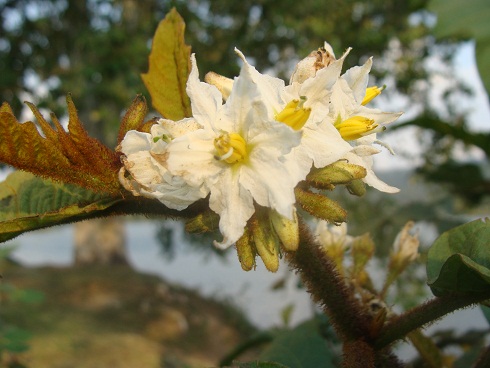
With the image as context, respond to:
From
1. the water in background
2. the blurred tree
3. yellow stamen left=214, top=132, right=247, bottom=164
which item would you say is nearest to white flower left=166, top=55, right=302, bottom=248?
yellow stamen left=214, top=132, right=247, bottom=164

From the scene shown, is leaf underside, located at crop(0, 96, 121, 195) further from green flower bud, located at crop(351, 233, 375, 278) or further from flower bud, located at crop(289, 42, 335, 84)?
green flower bud, located at crop(351, 233, 375, 278)

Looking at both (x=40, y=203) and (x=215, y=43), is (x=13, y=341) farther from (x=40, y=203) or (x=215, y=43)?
(x=215, y=43)

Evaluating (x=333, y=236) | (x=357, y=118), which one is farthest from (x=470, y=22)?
(x=357, y=118)

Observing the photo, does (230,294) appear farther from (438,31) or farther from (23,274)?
(438,31)

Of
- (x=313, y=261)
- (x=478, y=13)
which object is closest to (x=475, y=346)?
(x=313, y=261)

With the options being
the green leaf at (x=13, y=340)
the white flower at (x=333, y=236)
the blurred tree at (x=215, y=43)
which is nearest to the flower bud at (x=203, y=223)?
the white flower at (x=333, y=236)

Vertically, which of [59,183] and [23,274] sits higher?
[59,183]
